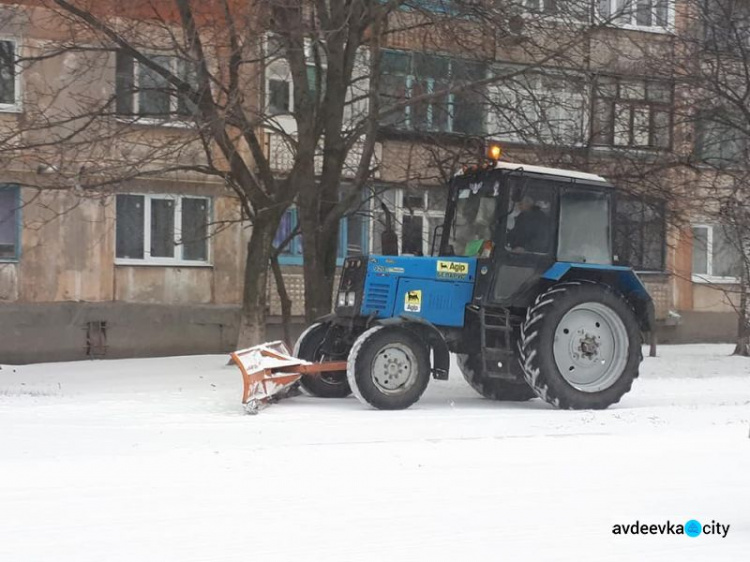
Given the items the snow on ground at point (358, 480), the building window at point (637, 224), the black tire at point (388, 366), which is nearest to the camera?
the snow on ground at point (358, 480)

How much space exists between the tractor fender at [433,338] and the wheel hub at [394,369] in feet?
0.98

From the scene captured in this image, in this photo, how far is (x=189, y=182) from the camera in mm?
22969

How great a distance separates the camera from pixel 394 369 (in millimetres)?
11797

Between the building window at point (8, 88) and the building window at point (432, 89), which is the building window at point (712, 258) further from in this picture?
the building window at point (8, 88)

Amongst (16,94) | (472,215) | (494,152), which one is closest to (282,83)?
(16,94)

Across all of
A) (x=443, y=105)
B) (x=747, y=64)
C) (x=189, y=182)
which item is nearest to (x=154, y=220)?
(x=189, y=182)

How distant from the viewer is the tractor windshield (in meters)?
12.6

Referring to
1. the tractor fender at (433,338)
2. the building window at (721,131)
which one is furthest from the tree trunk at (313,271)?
the building window at (721,131)

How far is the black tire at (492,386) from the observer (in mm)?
13359

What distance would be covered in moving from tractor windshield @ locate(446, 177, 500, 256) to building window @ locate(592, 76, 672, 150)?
6.05m

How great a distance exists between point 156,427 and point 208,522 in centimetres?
364

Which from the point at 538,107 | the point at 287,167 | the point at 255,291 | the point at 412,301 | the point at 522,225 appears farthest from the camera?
the point at 287,167

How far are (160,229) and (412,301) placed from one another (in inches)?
468

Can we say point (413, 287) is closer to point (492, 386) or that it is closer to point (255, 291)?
point (492, 386)
